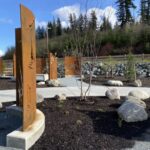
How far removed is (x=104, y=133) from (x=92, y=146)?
25.8 inches

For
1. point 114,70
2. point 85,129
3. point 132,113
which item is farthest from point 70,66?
point 85,129

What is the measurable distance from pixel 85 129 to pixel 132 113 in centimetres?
111

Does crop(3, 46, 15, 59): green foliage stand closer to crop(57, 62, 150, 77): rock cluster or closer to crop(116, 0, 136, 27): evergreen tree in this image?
crop(116, 0, 136, 27): evergreen tree

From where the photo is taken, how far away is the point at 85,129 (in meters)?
6.21

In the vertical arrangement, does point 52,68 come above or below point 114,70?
above

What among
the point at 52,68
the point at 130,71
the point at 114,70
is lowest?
the point at 114,70

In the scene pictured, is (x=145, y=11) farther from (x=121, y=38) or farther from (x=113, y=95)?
(x=113, y=95)

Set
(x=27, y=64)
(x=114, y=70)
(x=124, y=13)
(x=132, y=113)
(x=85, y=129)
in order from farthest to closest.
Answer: (x=124, y=13) → (x=114, y=70) → (x=132, y=113) → (x=85, y=129) → (x=27, y=64)

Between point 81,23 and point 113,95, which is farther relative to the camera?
point 81,23

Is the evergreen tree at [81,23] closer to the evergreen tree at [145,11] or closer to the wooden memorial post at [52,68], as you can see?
the wooden memorial post at [52,68]

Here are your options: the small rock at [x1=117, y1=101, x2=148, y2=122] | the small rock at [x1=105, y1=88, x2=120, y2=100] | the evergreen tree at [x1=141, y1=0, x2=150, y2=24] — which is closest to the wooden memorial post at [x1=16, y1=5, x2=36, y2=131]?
the small rock at [x1=117, y1=101, x2=148, y2=122]

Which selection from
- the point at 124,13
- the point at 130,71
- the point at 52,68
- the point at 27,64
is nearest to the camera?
the point at 27,64

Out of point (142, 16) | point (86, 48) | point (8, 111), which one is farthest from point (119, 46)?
point (8, 111)

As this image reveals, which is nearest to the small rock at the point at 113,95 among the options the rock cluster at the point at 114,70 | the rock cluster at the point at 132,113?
the rock cluster at the point at 132,113
